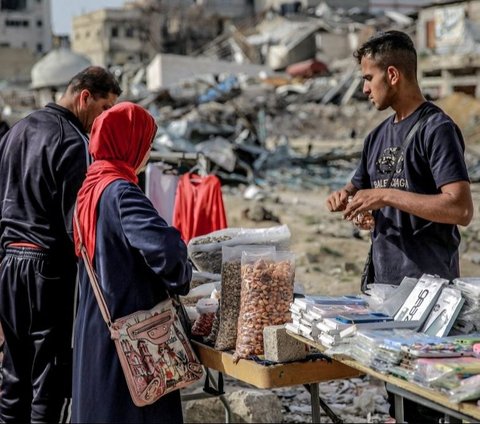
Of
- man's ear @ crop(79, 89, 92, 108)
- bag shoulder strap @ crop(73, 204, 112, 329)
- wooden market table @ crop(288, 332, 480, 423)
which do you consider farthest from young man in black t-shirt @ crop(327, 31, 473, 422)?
man's ear @ crop(79, 89, 92, 108)

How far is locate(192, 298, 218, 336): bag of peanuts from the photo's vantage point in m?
3.88

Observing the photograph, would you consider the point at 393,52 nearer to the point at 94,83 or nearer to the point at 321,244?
the point at 94,83

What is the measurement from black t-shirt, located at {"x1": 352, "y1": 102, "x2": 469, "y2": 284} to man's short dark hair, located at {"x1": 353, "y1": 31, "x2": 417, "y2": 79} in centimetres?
19

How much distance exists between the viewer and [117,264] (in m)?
3.48

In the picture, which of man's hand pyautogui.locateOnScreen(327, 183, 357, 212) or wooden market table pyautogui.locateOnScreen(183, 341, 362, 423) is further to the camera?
man's hand pyautogui.locateOnScreen(327, 183, 357, 212)

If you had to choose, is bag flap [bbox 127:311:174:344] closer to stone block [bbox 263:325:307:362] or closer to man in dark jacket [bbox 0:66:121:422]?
stone block [bbox 263:325:307:362]

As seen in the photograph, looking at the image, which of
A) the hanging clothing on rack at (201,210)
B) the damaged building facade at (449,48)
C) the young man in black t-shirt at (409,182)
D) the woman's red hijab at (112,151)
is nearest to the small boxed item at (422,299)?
the young man in black t-shirt at (409,182)

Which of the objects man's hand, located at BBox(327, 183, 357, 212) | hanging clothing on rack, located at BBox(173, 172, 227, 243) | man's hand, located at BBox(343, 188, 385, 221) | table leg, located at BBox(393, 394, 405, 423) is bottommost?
hanging clothing on rack, located at BBox(173, 172, 227, 243)

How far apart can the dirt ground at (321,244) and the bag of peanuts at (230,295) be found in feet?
19.2

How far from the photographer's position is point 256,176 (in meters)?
20.6

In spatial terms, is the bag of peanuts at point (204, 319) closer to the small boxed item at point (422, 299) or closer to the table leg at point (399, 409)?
the small boxed item at point (422, 299)

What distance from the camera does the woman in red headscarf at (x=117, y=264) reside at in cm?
342

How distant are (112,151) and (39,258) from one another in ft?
3.51

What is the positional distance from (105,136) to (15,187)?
1115 millimetres
